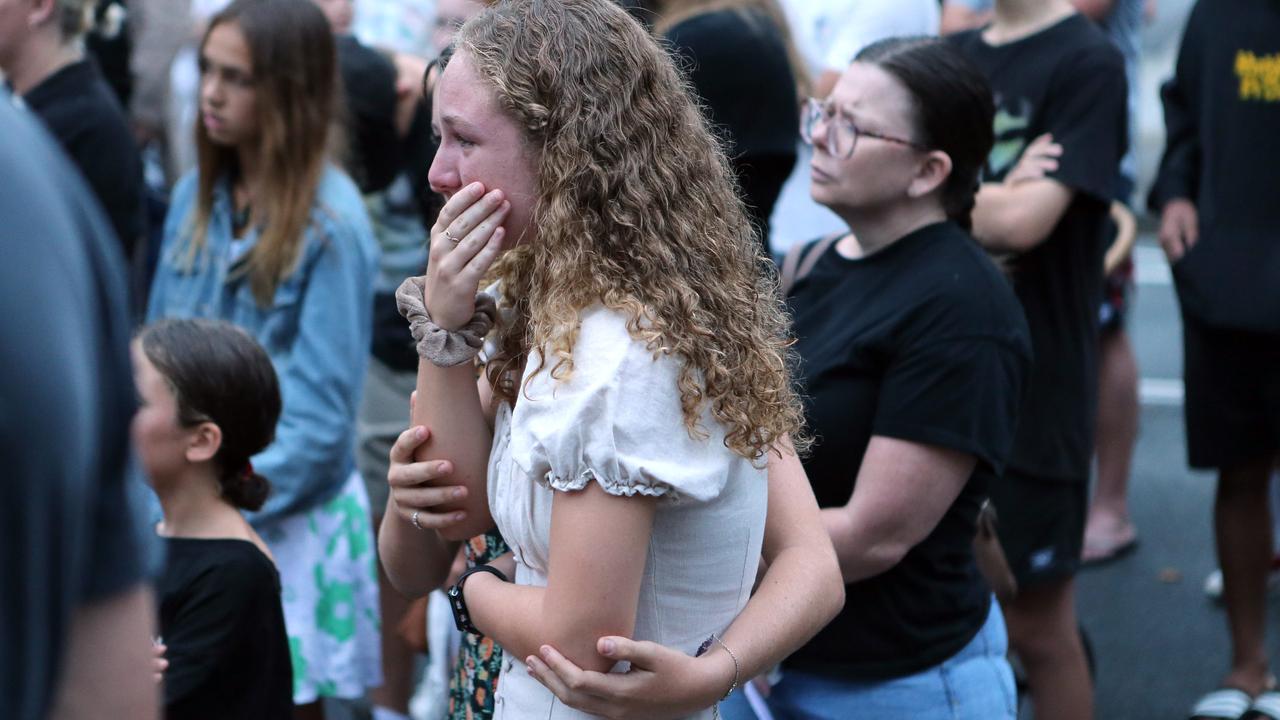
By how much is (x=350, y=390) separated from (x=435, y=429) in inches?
61.8

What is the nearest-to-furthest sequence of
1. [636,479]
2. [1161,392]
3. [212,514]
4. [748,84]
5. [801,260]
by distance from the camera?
1. [636,479]
2. [212,514]
3. [801,260]
4. [748,84]
5. [1161,392]

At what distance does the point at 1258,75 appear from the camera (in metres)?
3.78

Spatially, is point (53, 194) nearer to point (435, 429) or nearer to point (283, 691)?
point (435, 429)

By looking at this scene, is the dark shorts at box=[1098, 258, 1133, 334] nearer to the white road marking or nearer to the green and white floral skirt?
the white road marking

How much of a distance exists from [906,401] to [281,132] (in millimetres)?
1687

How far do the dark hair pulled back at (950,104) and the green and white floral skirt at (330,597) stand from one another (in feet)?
5.10

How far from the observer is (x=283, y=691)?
240 cm

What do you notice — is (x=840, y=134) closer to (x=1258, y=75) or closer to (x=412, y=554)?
(x=412, y=554)

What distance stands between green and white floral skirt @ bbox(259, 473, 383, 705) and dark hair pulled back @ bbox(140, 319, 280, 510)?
2.07 ft

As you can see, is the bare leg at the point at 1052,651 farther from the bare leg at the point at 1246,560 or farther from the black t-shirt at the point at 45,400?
the black t-shirt at the point at 45,400

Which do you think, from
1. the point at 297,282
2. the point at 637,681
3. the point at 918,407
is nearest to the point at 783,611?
the point at 637,681

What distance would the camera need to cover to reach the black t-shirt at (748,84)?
3395 millimetres

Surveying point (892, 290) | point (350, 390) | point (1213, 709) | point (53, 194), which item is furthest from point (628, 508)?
point (1213, 709)

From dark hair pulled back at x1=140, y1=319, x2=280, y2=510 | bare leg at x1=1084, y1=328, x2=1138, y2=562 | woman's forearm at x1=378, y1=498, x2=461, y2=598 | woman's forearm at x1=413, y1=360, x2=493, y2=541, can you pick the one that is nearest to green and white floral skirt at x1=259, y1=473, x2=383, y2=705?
dark hair pulled back at x1=140, y1=319, x2=280, y2=510
